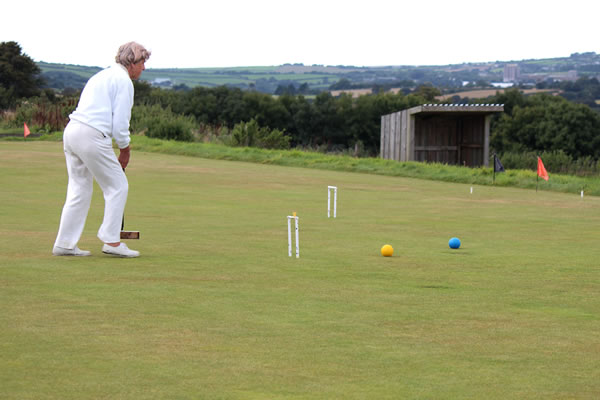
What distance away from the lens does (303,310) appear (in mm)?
6082

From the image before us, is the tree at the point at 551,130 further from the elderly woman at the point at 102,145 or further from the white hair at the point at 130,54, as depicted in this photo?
the elderly woman at the point at 102,145

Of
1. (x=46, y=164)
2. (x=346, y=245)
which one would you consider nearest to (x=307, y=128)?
(x=46, y=164)

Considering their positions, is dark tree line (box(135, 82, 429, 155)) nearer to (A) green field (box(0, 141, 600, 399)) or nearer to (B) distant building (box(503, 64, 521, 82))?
(A) green field (box(0, 141, 600, 399))

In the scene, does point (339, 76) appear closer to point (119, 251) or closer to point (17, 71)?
point (17, 71)

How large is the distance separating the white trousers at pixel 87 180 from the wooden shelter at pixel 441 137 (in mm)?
24832

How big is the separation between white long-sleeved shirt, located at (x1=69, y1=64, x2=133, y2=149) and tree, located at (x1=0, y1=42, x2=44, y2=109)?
201ft

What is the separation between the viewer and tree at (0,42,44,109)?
6681cm

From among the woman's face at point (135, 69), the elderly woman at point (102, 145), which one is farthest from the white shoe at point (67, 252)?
the woman's face at point (135, 69)

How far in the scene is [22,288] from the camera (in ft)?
21.8

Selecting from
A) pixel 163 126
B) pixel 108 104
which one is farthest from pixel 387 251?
pixel 163 126

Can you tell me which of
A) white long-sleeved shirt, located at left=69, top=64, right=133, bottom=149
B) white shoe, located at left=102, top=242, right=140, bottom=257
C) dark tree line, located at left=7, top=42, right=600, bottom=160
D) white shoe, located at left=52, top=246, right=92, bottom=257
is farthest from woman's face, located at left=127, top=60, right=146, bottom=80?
dark tree line, located at left=7, top=42, right=600, bottom=160

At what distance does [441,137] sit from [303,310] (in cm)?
2963

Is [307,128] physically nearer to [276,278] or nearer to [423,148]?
[423,148]

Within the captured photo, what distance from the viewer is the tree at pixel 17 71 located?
66.8 metres
